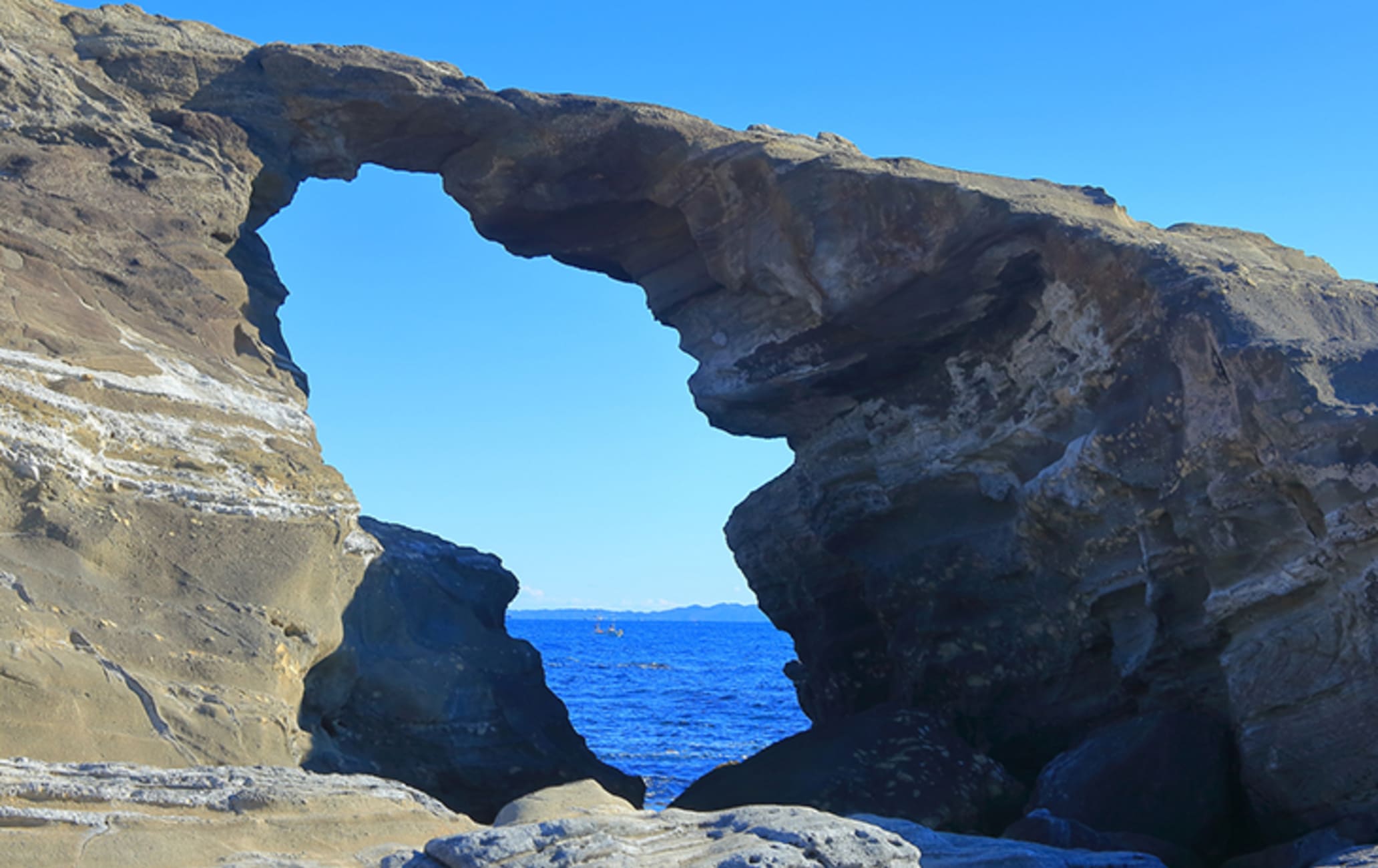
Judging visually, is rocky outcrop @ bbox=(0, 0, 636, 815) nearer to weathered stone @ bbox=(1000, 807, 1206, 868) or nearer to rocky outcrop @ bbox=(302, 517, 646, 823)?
rocky outcrop @ bbox=(302, 517, 646, 823)

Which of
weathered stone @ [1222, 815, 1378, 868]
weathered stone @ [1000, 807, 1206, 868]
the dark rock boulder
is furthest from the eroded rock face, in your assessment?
weathered stone @ [1222, 815, 1378, 868]

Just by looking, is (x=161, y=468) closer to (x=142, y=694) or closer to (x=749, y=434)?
(x=142, y=694)

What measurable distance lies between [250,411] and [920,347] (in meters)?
7.47

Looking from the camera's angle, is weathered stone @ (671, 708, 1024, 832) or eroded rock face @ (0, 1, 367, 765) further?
weathered stone @ (671, 708, 1024, 832)

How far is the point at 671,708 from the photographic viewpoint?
115 ft

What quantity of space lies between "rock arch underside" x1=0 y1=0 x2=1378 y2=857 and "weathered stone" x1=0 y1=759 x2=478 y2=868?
137 cm

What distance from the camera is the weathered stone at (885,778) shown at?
39.1ft

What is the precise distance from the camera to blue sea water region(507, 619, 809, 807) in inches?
930

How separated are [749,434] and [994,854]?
9236mm

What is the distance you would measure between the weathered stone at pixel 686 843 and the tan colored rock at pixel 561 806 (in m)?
0.32

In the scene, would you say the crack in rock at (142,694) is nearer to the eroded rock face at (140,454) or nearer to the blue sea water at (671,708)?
the eroded rock face at (140,454)

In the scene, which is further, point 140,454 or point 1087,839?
point 1087,839

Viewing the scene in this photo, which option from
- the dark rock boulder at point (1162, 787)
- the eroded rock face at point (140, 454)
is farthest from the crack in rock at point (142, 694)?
the dark rock boulder at point (1162, 787)

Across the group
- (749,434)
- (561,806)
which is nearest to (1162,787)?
(561,806)
